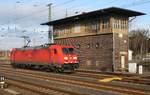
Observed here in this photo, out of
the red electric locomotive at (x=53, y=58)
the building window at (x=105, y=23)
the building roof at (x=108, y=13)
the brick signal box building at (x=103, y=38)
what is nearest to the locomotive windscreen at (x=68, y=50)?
the red electric locomotive at (x=53, y=58)

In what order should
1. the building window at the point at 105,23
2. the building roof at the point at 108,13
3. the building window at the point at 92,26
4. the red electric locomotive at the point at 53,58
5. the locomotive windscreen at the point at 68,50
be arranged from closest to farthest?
the red electric locomotive at the point at 53,58
the locomotive windscreen at the point at 68,50
the building roof at the point at 108,13
the building window at the point at 105,23
the building window at the point at 92,26

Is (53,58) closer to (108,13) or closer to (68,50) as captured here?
(68,50)

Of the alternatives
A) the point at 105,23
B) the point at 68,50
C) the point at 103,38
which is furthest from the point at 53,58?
the point at 105,23

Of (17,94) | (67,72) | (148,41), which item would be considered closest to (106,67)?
(67,72)

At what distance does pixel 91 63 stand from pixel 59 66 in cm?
1236

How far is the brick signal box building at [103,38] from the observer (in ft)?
136

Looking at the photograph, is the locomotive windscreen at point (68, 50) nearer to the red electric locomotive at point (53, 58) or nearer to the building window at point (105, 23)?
the red electric locomotive at point (53, 58)

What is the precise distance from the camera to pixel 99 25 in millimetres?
43656

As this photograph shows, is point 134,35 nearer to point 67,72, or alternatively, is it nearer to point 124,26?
point 124,26

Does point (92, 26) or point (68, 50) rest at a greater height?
point (92, 26)

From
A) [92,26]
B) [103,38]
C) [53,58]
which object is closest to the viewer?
[53,58]

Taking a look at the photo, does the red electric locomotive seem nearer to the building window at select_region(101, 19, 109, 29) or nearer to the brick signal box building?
the brick signal box building

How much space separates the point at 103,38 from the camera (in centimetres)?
4300

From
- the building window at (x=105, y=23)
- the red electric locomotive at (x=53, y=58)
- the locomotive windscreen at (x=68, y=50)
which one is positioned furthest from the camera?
the building window at (x=105, y=23)
